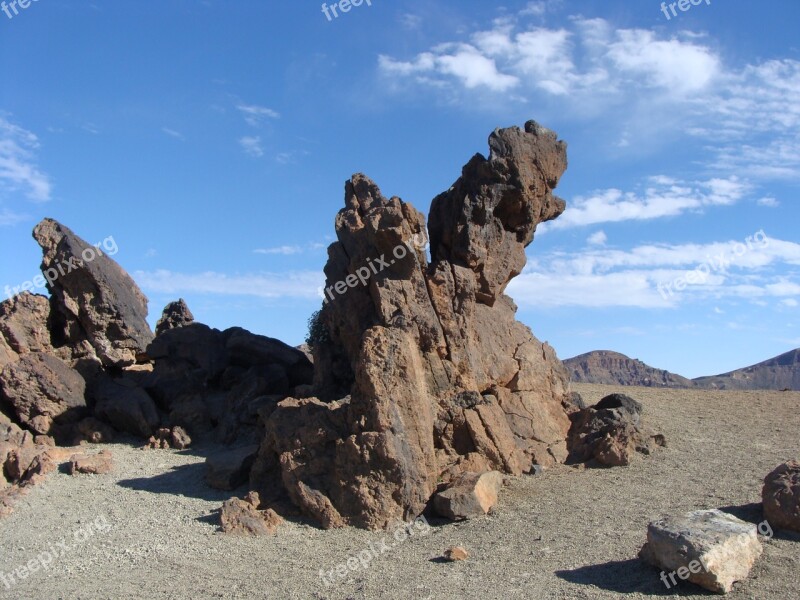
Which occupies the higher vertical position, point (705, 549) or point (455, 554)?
point (705, 549)

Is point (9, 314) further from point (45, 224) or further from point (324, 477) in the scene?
point (324, 477)

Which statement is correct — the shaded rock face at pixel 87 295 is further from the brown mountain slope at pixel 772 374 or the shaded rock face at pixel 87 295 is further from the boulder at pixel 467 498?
the brown mountain slope at pixel 772 374

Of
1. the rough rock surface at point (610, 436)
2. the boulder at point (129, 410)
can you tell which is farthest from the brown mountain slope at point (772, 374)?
the boulder at point (129, 410)

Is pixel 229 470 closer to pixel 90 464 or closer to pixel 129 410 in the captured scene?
pixel 90 464

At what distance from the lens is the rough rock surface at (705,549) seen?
30.4 feet

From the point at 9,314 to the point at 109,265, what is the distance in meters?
3.18

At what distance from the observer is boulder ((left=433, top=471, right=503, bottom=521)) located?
12750 mm

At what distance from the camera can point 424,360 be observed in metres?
15.7

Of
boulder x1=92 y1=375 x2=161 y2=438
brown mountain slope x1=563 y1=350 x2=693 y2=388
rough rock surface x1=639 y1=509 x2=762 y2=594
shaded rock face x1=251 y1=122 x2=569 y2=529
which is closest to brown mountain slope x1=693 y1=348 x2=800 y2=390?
brown mountain slope x1=563 y1=350 x2=693 y2=388

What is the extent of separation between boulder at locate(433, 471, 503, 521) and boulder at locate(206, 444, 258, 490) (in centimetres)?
448

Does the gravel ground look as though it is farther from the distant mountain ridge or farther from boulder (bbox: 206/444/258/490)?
the distant mountain ridge

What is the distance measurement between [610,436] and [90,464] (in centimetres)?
1160

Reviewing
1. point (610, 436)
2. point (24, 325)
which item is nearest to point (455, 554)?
point (610, 436)

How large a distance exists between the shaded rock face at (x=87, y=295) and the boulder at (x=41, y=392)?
2.25 m
